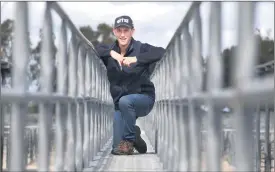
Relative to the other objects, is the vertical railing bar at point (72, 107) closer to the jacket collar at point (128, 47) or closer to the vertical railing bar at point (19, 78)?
the vertical railing bar at point (19, 78)

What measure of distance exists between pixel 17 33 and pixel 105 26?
55.5 meters

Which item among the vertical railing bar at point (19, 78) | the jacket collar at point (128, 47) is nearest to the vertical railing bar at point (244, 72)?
the vertical railing bar at point (19, 78)

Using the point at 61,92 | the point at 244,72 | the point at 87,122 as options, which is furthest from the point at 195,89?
the point at 87,122

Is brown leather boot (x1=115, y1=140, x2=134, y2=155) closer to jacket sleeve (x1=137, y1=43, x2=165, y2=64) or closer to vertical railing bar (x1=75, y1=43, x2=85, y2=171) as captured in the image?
jacket sleeve (x1=137, y1=43, x2=165, y2=64)

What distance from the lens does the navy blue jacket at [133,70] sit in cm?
866

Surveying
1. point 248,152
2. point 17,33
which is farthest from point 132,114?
point 248,152

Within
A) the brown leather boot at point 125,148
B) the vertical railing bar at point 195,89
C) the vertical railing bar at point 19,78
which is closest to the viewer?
the vertical railing bar at point 19,78

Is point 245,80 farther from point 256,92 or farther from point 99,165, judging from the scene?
point 99,165

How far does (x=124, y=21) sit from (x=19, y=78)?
4.51 metres

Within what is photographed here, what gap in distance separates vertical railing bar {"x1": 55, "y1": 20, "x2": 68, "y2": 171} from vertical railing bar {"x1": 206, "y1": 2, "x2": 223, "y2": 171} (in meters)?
1.56

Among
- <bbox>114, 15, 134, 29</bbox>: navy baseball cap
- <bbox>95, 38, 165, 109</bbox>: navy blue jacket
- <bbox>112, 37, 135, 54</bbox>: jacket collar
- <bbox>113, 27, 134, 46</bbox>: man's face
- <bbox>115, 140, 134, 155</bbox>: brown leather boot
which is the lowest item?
<bbox>115, 140, 134, 155</bbox>: brown leather boot

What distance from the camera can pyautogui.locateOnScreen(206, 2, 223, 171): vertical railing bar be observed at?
153 inches

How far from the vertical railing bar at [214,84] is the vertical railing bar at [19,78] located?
3.59ft

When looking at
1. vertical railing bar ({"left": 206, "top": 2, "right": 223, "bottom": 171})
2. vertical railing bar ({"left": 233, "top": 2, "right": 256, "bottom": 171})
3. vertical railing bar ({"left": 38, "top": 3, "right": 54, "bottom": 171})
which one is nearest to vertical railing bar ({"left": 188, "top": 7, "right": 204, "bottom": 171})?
vertical railing bar ({"left": 206, "top": 2, "right": 223, "bottom": 171})
